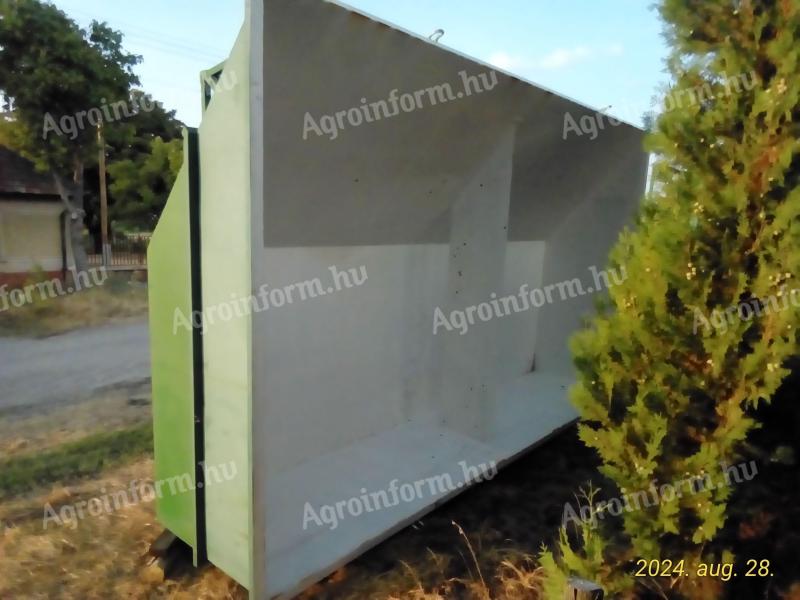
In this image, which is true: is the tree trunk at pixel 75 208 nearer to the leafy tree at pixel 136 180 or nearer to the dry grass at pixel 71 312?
the dry grass at pixel 71 312

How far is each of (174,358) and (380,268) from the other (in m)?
1.91

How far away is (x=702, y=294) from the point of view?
2.00m

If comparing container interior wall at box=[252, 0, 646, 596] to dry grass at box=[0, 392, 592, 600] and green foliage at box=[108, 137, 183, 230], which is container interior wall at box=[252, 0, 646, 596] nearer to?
dry grass at box=[0, 392, 592, 600]

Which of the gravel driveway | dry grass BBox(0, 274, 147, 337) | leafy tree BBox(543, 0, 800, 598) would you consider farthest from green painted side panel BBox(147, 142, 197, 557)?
dry grass BBox(0, 274, 147, 337)

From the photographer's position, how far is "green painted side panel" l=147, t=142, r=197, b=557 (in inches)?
95.0

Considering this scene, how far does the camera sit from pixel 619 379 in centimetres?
218

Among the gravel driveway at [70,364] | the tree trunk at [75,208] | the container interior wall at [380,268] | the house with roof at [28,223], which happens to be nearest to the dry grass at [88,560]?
the container interior wall at [380,268]

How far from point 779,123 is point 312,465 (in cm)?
333

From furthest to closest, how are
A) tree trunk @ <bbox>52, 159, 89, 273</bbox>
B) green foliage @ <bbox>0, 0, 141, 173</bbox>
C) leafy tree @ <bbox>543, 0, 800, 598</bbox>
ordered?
tree trunk @ <bbox>52, 159, 89, 273</bbox>, green foliage @ <bbox>0, 0, 141, 173</bbox>, leafy tree @ <bbox>543, 0, 800, 598</bbox>

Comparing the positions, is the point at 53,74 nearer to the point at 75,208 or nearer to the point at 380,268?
the point at 75,208

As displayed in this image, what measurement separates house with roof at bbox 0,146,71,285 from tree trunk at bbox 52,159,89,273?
1.16ft

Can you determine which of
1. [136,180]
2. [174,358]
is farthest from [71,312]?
[174,358]

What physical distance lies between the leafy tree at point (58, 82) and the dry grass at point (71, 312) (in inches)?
103

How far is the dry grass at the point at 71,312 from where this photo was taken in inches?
385
